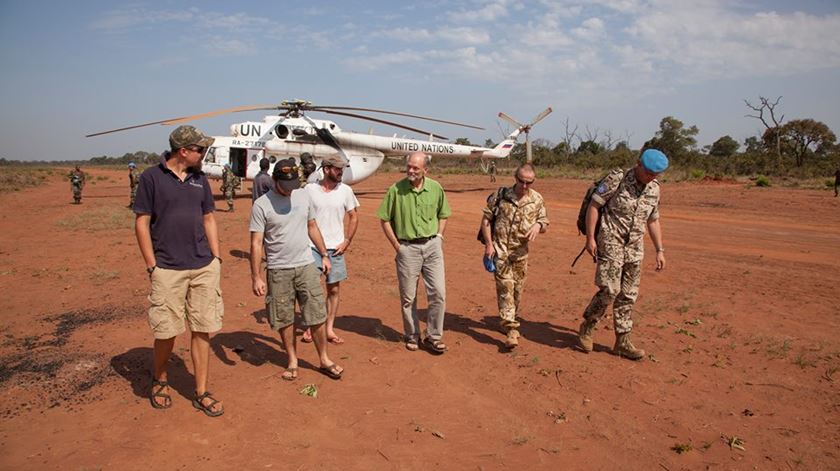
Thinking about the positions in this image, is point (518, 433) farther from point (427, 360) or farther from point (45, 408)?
point (45, 408)

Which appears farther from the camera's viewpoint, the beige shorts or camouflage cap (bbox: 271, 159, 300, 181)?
camouflage cap (bbox: 271, 159, 300, 181)

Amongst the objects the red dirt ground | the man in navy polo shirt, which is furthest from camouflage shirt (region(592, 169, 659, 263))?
the man in navy polo shirt

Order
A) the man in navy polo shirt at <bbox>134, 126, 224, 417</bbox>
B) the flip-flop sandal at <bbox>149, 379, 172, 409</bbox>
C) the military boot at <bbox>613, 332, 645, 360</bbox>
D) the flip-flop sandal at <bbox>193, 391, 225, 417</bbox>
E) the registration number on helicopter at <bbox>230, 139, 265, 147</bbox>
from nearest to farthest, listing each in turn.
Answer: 1. the man in navy polo shirt at <bbox>134, 126, 224, 417</bbox>
2. the flip-flop sandal at <bbox>193, 391, 225, 417</bbox>
3. the flip-flop sandal at <bbox>149, 379, 172, 409</bbox>
4. the military boot at <bbox>613, 332, 645, 360</bbox>
5. the registration number on helicopter at <bbox>230, 139, 265, 147</bbox>

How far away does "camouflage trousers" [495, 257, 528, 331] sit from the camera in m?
5.49

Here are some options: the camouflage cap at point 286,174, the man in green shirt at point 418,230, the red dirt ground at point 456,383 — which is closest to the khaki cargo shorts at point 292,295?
the red dirt ground at point 456,383

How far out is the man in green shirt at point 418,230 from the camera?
5.17 m

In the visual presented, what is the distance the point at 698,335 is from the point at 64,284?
889cm

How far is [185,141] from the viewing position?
3812mm

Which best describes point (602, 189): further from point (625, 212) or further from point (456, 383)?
point (456, 383)

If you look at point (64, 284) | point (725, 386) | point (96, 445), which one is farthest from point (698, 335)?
point (64, 284)

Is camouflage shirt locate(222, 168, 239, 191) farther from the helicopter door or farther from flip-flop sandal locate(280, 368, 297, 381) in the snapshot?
flip-flop sandal locate(280, 368, 297, 381)

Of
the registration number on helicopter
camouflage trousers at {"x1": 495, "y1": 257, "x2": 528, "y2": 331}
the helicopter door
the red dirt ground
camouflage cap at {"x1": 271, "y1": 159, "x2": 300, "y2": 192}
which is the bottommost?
the red dirt ground

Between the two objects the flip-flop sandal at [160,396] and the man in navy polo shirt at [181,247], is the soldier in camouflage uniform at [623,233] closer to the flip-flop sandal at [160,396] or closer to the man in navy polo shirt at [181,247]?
the man in navy polo shirt at [181,247]

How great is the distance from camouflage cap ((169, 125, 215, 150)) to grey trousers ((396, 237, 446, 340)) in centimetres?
212
